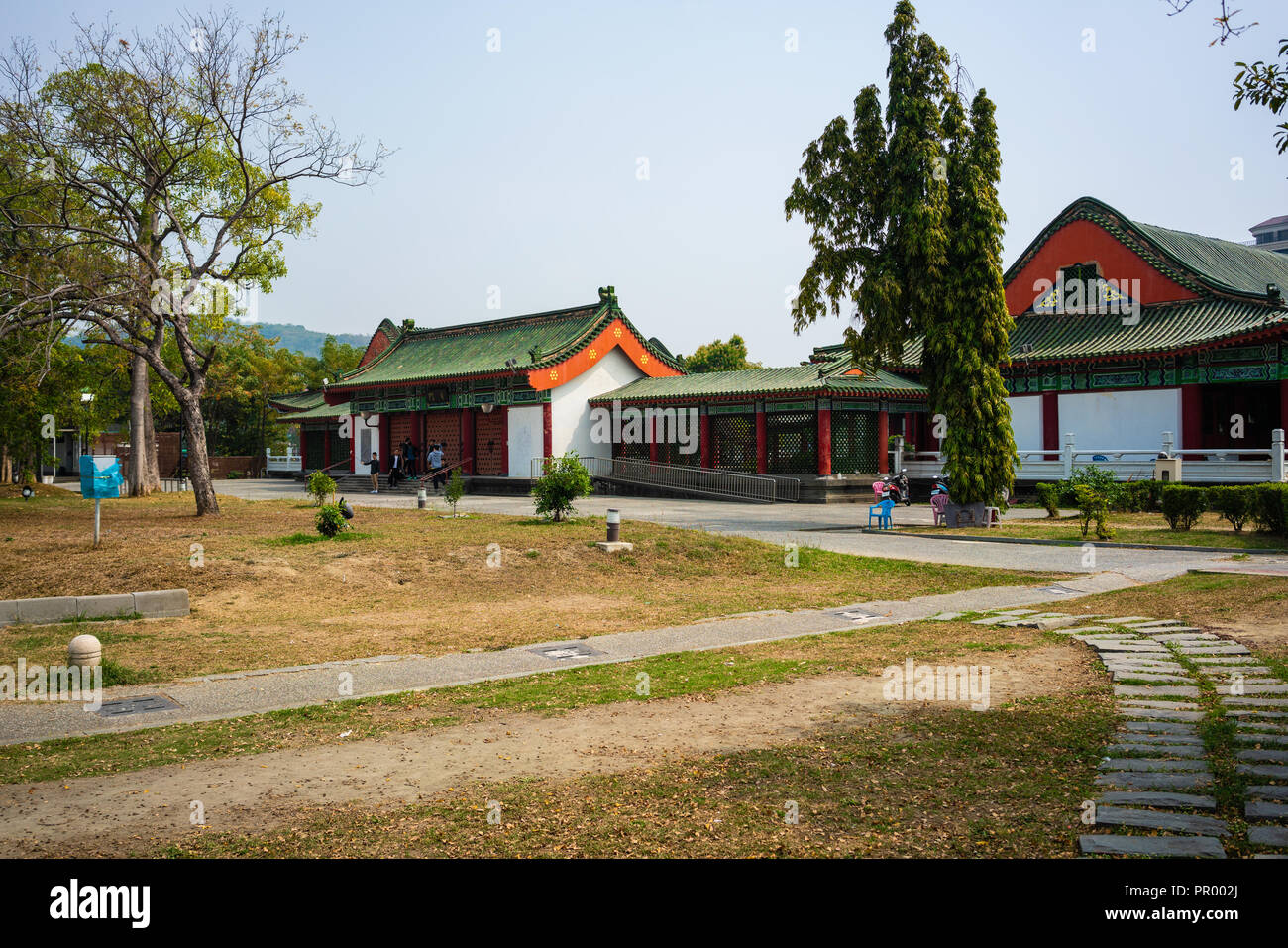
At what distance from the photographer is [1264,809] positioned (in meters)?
4.58

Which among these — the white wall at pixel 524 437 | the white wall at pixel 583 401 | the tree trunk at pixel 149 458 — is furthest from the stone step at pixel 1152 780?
the tree trunk at pixel 149 458

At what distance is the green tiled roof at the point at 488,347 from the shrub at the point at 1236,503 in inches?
950

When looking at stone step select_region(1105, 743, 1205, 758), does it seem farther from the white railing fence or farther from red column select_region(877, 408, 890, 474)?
red column select_region(877, 408, 890, 474)

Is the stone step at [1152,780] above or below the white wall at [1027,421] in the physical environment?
below

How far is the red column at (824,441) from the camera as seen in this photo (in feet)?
105

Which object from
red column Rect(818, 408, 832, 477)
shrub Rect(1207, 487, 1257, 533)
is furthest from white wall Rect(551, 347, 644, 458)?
shrub Rect(1207, 487, 1257, 533)

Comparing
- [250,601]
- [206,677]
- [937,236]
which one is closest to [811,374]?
[937,236]

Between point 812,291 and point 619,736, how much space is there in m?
20.3

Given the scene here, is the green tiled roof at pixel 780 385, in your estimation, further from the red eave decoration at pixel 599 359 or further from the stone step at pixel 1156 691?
the stone step at pixel 1156 691

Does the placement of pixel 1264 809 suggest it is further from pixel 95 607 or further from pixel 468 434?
pixel 468 434

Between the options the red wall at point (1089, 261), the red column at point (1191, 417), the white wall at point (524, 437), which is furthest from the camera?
the white wall at point (524, 437)

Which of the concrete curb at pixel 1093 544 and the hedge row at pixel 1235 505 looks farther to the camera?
the hedge row at pixel 1235 505

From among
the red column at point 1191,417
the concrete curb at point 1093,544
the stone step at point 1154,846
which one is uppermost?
the red column at point 1191,417
